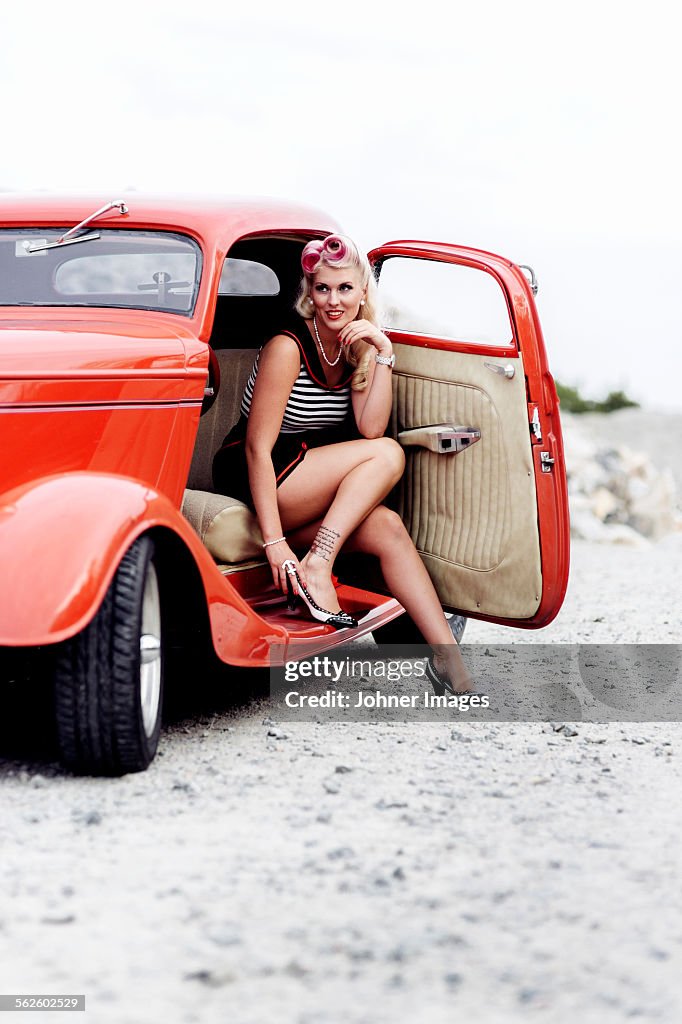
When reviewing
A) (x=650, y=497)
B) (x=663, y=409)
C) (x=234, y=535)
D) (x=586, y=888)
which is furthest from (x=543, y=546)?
(x=663, y=409)

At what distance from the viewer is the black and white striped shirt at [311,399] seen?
15.1 ft

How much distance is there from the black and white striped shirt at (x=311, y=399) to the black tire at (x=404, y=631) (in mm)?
1262

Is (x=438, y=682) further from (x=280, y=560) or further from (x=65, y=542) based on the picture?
(x=65, y=542)

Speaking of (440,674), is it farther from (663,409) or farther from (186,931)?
(663,409)

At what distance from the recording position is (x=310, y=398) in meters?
4.67

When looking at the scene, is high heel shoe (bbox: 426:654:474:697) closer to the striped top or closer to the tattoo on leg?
the tattoo on leg

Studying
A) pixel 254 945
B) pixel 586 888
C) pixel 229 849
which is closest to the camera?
pixel 254 945

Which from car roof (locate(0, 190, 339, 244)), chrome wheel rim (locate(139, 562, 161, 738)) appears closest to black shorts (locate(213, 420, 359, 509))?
car roof (locate(0, 190, 339, 244))

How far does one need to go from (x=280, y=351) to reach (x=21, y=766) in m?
1.74

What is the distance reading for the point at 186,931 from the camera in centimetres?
255

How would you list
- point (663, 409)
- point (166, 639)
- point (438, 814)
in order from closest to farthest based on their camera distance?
point (438, 814) < point (166, 639) < point (663, 409)

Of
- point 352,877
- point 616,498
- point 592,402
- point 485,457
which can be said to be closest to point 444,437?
point 485,457

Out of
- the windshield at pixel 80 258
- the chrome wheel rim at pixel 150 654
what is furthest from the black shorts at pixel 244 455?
the chrome wheel rim at pixel 150 654

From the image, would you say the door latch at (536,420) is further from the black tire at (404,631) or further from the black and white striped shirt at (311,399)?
the black tire at (404,631)
